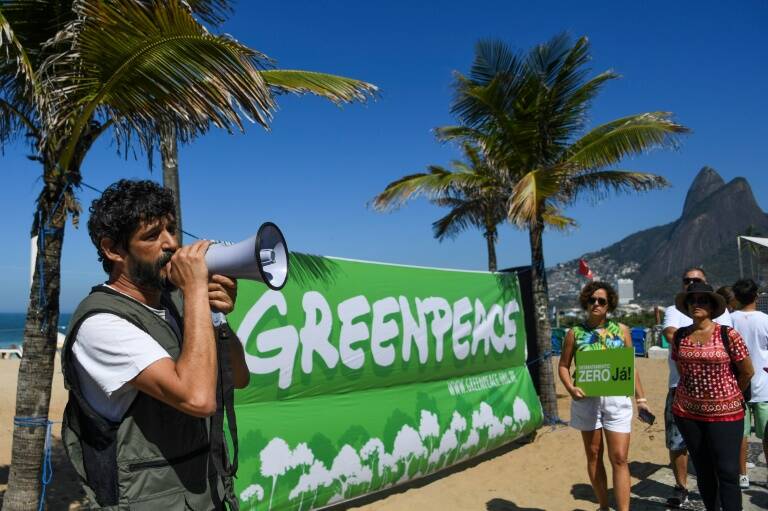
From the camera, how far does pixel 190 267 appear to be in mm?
1563

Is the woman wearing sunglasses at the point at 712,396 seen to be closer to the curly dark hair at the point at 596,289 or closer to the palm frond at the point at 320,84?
the curly dark hair at the point at 596,289

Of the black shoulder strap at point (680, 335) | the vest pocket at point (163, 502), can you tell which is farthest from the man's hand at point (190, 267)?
the black shoulder strap at point (680, 335)

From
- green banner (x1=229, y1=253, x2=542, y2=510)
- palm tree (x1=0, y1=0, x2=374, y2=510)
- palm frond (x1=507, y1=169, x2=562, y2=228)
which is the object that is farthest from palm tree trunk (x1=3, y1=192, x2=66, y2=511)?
palm frond (x1=507, y1=169, x2=562, y2=228)

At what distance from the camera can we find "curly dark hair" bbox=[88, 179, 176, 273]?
1.68 metres

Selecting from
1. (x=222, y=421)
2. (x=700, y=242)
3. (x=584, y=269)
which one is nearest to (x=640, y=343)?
(x=584, y=269)

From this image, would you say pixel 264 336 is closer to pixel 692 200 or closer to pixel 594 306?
pixel 594 306

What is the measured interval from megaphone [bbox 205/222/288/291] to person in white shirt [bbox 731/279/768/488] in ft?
15.5

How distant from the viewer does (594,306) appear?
4.58 meters

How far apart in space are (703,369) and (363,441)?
2673 millimetres

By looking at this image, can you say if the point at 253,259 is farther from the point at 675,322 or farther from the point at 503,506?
the point at 675,322

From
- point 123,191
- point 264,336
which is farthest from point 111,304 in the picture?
point 264,336

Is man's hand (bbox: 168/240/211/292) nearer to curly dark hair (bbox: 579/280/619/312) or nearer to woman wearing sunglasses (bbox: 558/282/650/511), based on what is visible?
woman wearing sunglasses (bbox: 558/282/650/511)

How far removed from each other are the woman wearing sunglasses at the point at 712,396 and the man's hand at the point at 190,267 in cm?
369

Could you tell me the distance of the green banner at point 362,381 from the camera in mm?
Answer: 4293
